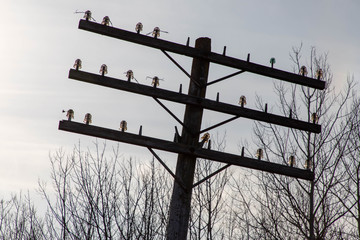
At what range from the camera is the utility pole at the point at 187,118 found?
6883mm

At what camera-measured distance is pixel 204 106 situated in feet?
24.1

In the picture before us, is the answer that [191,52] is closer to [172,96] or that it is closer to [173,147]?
[172,96]

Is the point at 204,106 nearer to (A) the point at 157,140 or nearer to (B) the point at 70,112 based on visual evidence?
(A) the point at 157,140

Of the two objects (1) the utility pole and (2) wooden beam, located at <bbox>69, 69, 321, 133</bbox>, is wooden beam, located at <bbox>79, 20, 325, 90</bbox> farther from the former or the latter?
(2) wooden beam, located at <bbox>69, 69, 321, 133</bbox>

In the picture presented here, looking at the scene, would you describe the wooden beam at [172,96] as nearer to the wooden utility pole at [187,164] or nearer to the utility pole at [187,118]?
the utility pole at [187,118]

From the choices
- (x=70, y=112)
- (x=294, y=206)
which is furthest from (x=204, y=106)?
→ (x=294, y=206)

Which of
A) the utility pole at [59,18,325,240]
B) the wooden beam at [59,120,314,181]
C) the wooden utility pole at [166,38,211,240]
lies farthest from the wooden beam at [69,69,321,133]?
the wooden beam at [59,120,314,181]

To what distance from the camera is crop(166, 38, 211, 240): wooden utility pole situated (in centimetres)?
689

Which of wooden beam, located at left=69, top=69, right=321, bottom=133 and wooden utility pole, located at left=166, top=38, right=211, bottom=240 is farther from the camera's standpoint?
wooden beam, located at left=69, top=69, right=321, bottom=133

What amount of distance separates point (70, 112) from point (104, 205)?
13.3 ft

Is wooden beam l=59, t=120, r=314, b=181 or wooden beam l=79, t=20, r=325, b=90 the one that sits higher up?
wooden beam l=79, t=20, r=325, b=90

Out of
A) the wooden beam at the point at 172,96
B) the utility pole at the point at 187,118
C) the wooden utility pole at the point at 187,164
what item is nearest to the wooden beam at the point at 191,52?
the utility pole at the point at 187,118

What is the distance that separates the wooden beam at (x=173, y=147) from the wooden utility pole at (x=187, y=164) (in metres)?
0.22

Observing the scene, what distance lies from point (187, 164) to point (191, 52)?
1927 mm
